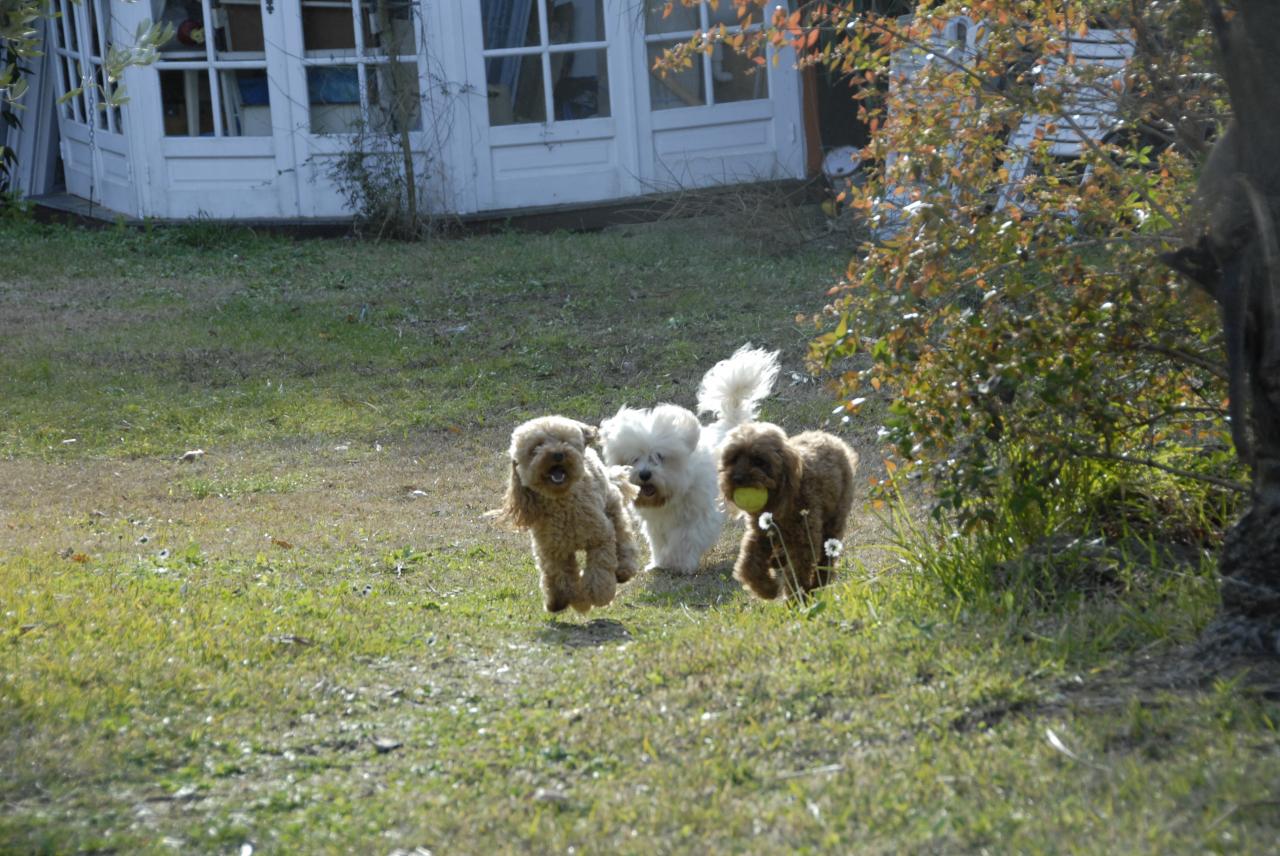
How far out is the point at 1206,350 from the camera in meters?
5.51

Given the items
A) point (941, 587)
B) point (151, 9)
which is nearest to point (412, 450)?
point (941, 587)

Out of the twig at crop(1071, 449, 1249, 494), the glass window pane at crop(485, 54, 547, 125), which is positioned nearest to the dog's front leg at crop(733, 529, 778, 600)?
the twig at crop(1071, 449, 1249, 494)

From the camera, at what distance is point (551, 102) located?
17.3 meters

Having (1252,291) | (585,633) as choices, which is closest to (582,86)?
(585,633)

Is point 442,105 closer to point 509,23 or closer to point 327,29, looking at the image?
point 509,23

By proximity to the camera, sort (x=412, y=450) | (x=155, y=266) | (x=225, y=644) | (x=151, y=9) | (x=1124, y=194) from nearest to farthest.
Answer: (x=225, y=644) → (x=1124, y=194) → (x=412, y=450) → (x=155, y=266) → (x=151, y=9)

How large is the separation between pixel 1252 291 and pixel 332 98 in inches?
560

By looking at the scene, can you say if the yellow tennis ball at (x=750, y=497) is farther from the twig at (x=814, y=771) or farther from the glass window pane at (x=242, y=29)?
the glass window pane at (x=242, y=29)

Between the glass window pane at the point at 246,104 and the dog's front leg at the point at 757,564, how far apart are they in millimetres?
11907

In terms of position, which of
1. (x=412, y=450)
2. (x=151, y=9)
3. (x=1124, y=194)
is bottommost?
(x=412, y=450)

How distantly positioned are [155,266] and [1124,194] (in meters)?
12.5

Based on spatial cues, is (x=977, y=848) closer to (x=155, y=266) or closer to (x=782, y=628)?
(x=782, y=628)

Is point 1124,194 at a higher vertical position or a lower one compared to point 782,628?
higher

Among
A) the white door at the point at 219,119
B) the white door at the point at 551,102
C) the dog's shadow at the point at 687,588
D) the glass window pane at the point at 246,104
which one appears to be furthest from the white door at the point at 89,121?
the dog's shadow at the point at 687,588
